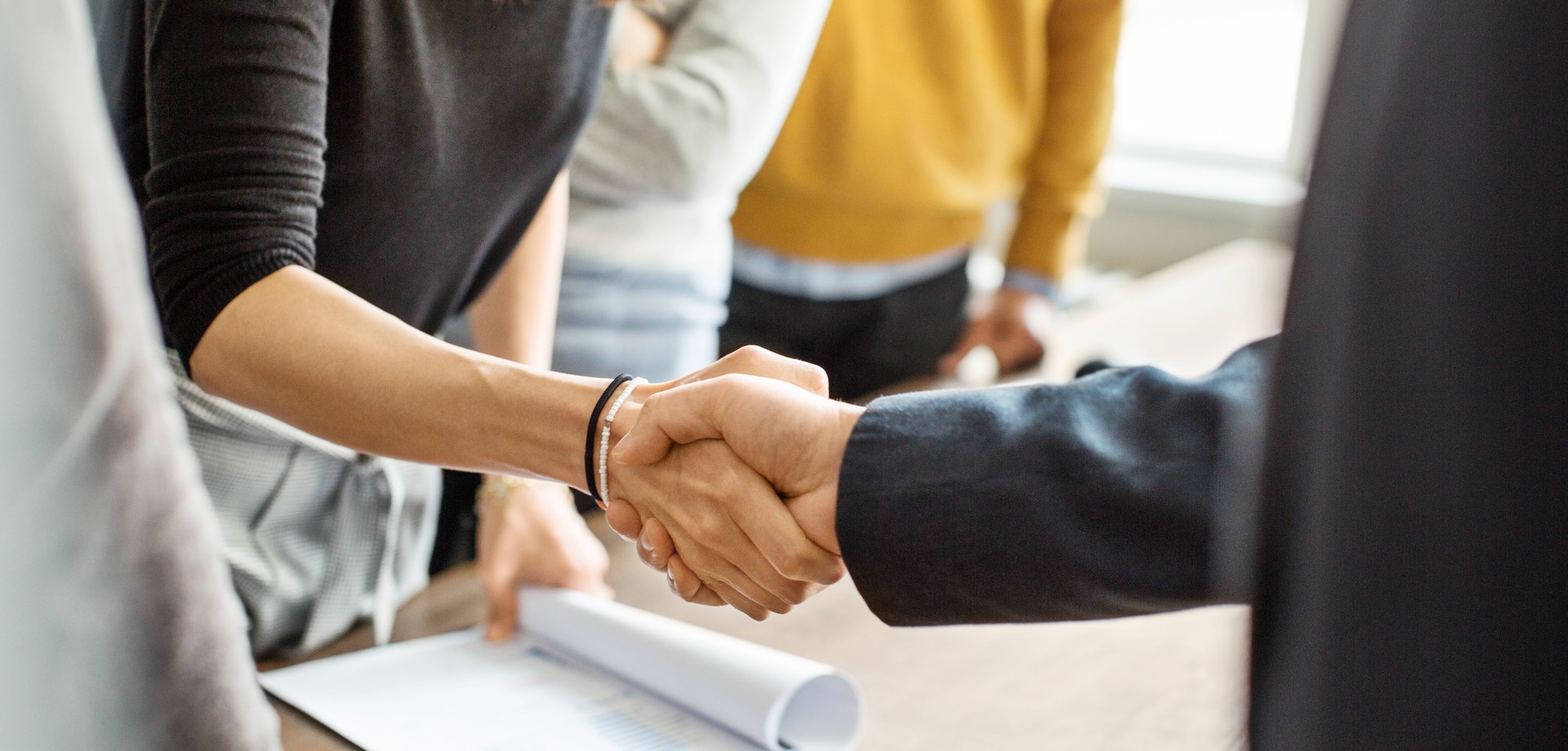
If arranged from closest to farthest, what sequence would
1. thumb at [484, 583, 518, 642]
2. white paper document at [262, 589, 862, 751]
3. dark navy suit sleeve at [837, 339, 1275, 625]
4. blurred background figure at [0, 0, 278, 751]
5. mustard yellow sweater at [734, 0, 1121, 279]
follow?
blurred background figure at [0, 0, 278, 751]
dark navy suit sleeve at [837, 339, 1275, 625]
white paper document at [262, 589, 862, 751]
thumb at [484, 583, 518, 642]
mustard yellow sweater at [734, 0, 1121, 279]

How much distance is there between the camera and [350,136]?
23.2 inches

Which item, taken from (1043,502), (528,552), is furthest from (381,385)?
(1043,502)

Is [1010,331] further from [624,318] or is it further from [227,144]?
[227,144]

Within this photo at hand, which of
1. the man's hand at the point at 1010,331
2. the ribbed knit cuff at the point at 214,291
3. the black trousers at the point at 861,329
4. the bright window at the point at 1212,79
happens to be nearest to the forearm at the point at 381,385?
the ribbed knit cuff at the point at 214,291

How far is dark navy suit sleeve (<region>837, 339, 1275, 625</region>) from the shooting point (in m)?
0.49

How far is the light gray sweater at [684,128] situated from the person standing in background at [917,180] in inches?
6.3

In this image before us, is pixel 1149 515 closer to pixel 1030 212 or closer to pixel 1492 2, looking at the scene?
pixel 1492 2

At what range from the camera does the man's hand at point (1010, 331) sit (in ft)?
4.22

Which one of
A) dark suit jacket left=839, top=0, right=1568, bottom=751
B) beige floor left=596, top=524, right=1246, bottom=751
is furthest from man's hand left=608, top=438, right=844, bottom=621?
dark suit jacket left=839, top=0, right=1568, bottom=751

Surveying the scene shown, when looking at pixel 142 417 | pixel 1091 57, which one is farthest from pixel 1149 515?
pixel 1091 57

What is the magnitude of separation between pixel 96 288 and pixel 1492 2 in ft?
0.99

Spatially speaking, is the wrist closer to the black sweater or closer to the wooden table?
the wooden table

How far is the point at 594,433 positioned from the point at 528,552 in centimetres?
19

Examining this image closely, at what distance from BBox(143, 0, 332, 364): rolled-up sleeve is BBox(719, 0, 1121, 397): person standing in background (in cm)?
54
